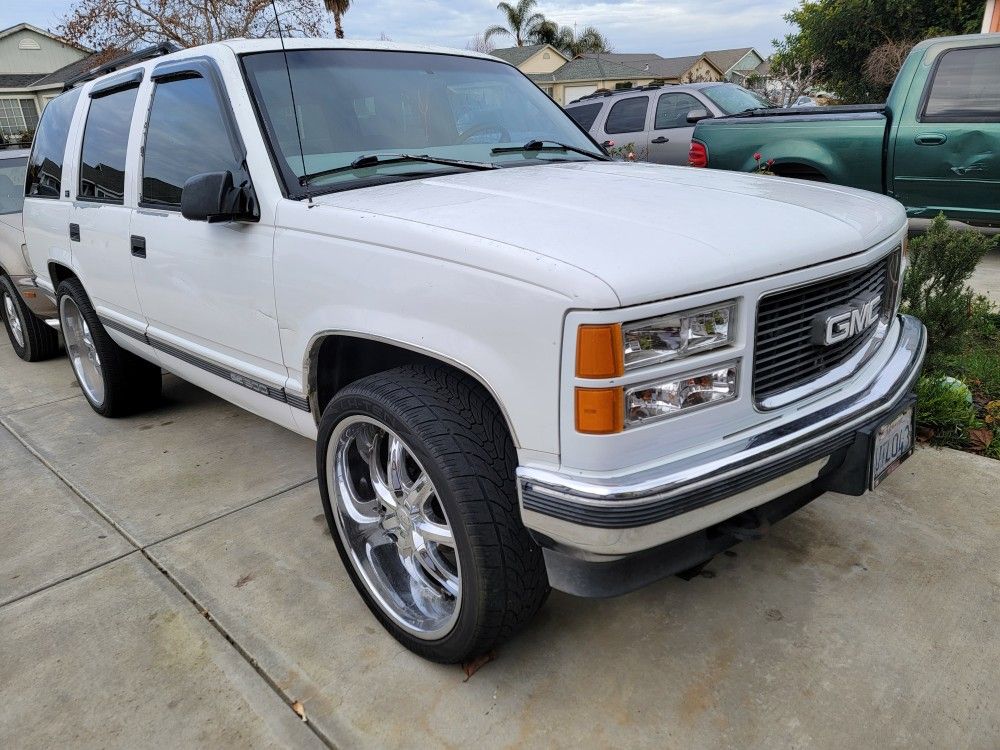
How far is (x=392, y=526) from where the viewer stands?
2480 mm

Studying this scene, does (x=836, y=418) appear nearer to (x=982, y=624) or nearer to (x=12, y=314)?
(x=982, y=624)

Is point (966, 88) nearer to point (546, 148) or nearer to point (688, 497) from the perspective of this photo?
point (546, 148)

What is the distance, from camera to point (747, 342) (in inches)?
73.3

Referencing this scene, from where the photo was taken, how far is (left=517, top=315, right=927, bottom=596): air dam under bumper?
5.70 ft

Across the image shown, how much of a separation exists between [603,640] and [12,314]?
5749 millimetres

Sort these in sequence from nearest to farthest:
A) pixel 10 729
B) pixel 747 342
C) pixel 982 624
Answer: pixel 747 342
pixel 10 729
pixel 982 624

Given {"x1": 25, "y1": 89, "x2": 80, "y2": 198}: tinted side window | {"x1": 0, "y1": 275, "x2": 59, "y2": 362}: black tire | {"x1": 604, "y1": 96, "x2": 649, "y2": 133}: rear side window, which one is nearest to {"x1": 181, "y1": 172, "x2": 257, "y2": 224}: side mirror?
{"x1": 25, "y1": 89, "x2": 80, "y2": 198}: tinted side window

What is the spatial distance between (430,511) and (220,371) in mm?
1265

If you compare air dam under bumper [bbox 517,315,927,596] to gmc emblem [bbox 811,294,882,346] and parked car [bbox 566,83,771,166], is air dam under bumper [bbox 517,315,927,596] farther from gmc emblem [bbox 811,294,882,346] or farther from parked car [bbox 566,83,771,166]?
parked car [bbox 566,83,771,166]

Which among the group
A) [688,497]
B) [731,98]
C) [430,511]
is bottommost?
[430,511]

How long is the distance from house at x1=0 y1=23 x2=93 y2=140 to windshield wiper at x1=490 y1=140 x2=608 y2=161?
42745 mm

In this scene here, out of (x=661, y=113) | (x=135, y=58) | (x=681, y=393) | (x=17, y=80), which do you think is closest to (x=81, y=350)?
(x=135, y=58)

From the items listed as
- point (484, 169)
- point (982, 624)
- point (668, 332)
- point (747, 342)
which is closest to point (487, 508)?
point (668, 332)

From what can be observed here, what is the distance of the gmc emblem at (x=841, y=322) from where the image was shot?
2.05 metres
